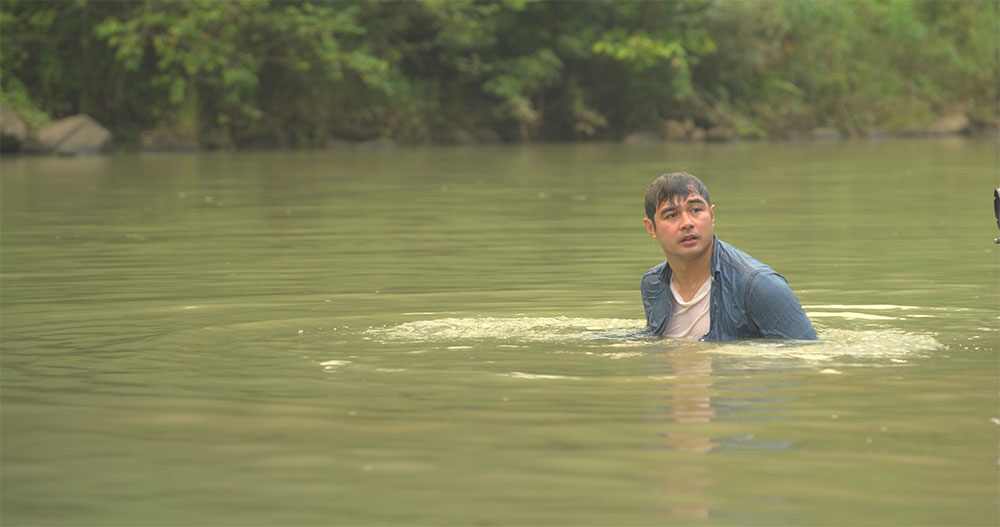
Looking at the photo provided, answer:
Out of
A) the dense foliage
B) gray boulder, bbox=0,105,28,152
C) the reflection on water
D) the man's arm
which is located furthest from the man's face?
the dense foliage

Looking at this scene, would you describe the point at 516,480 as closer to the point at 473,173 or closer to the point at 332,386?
the point at 332,386

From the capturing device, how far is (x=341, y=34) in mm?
42938

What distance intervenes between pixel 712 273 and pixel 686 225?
0.81 ft

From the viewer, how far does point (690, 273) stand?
7.98 metres

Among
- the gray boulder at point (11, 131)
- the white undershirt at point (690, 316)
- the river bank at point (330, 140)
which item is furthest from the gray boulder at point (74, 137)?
the white undershirt at point (690, 316)

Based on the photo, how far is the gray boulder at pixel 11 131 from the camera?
3481cm

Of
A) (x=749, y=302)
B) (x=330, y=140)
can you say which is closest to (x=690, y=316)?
(x=749, y=302)

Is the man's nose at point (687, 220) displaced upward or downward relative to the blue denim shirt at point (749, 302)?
upward

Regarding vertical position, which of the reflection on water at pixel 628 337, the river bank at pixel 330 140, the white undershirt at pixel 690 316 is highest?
the white undershirt at pixel 690 316

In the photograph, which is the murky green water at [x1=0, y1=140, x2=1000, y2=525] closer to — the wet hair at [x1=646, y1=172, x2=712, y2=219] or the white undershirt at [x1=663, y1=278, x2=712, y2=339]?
the white undershirt at [x1=663, y1=278, x2=712, y2=339]

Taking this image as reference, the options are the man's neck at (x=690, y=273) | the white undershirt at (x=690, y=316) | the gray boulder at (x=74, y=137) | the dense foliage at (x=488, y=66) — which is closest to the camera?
the man's neck at (x=690, y=273)

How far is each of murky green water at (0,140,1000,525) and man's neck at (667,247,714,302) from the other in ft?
1.06

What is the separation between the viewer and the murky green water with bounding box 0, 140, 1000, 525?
5008mm

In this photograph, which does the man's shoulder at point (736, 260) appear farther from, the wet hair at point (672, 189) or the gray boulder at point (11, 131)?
the gray boulder at point (11, 131)
